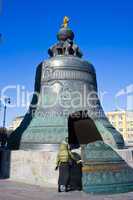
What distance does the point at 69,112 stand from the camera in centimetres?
998

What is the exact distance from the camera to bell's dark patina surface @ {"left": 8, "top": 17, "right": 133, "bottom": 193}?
26.4 feet

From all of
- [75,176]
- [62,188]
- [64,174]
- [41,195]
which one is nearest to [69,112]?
[75,176]

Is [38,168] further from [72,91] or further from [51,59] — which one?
[51,59]

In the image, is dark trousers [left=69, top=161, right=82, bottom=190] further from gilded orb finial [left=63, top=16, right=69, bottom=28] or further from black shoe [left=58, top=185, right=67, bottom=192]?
gilded orb finial [left=63, top=16, right=69, bottom=28]

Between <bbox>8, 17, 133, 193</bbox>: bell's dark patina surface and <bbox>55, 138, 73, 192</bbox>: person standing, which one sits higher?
<bbox>8, 17, 133, 193</bbox>: bell's dark patina surface

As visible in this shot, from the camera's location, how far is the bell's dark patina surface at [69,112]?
8.04 m

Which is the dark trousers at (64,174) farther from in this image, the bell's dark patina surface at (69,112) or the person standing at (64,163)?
the bell's dark patina surface at (69,112)

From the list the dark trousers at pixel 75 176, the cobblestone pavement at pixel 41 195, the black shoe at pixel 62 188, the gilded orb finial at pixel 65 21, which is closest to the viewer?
the cobblestone pavement at pixel 41 195

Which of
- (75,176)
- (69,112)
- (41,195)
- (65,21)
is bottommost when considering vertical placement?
(41,195)

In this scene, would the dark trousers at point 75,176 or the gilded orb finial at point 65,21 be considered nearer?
the dark trousers at point 75,176

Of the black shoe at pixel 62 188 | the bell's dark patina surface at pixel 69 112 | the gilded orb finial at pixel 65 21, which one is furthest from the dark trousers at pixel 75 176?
the gilded orb finial at pixel 65 21

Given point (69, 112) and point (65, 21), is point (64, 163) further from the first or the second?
point (65, 21)

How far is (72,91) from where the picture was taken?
10.4m

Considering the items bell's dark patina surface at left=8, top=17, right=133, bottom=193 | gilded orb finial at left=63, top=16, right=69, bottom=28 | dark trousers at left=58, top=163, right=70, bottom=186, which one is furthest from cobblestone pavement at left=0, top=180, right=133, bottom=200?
gilded orb finial at left=63, top=16, right=69, bottom=28
